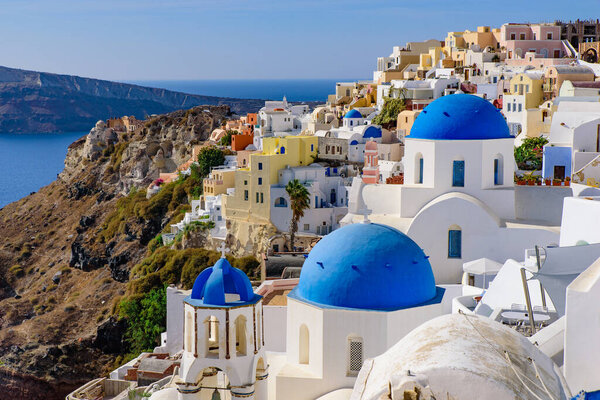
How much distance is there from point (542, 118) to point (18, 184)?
10590 centimetres

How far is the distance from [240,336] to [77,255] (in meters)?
52.6

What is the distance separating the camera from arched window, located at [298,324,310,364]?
13992mm

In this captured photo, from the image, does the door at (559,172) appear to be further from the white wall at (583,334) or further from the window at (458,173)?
the white wall at (583,334)

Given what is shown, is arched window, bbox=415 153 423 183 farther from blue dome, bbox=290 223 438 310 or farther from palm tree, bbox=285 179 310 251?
palm tree, bbox=285 179 310 251

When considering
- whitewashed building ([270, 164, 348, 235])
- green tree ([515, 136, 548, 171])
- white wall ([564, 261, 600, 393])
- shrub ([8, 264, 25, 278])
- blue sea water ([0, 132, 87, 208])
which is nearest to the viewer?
white wall ([564, 261, 600, 393])

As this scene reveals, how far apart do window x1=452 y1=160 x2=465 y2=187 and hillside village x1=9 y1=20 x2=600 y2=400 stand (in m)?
0.05

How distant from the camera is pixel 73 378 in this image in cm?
4350

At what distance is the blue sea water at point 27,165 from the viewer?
124m

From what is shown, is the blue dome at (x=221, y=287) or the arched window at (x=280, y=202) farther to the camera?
the arched window at (x=280, y=202)

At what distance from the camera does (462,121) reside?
20453mm

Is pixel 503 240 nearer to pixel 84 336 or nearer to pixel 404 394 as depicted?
pixel 404 394

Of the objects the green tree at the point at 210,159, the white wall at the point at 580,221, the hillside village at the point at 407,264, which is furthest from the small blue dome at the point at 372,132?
the white wall at the point at 580,221

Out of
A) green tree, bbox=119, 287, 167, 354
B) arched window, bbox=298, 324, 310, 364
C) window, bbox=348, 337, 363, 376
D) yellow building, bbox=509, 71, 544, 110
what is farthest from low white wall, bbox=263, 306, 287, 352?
yellow building, bbox=509, 71, 544, 110

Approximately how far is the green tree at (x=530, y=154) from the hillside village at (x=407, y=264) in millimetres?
149
